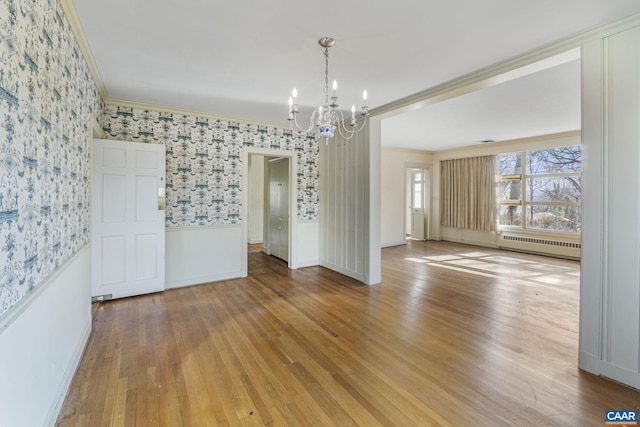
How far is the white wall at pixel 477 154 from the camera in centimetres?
644

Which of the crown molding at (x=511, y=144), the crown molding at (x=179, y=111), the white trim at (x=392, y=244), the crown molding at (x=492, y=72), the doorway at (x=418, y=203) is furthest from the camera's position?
the doorway at (x=418, y=203)

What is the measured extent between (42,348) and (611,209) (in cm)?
377

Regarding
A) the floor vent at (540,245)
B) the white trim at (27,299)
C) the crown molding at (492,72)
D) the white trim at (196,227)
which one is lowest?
the floor vent at (540,245)

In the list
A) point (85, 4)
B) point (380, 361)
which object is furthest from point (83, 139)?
point (380, 361)

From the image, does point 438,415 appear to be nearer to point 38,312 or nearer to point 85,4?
point 38,312

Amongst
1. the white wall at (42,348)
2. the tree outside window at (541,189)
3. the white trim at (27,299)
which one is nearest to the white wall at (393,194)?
the tree outside window at (541,189)

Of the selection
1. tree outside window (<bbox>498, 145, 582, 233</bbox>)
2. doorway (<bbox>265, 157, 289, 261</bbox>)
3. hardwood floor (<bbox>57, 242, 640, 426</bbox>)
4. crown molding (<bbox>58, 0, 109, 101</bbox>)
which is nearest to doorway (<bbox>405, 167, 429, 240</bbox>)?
tree outside window (<bbox>498, 145, 582, 233</bbox>)

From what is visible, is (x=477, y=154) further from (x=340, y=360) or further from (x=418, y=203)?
(x=340, y=360)

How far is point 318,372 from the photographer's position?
227 centimetres

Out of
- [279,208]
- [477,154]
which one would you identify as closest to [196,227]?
[279,208]

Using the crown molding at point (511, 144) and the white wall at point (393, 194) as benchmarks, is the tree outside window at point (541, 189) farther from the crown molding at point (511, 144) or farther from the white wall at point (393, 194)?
the white wall at point (393, 194)

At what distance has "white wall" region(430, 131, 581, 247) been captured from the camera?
6.44 metres

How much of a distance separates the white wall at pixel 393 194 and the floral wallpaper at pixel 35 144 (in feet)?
22.3

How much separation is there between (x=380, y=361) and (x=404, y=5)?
2665 mm
